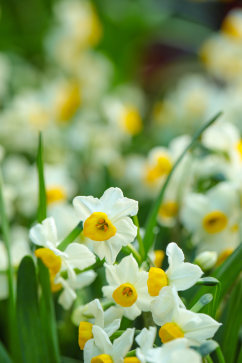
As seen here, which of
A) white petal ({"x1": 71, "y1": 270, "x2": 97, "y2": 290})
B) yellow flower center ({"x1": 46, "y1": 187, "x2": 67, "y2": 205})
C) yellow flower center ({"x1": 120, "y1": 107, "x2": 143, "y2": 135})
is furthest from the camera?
yellow flower center ({"x1": 120, "y1": 107, "x2": 143, "y2": 135})

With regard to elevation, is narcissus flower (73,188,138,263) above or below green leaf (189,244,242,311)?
above

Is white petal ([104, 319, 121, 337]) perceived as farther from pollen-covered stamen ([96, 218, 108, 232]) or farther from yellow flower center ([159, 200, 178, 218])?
yellow flower center ([159, 200, 178, 218])

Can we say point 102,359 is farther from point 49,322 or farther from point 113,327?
point 49,322

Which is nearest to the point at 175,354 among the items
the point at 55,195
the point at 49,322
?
the point at 49,322

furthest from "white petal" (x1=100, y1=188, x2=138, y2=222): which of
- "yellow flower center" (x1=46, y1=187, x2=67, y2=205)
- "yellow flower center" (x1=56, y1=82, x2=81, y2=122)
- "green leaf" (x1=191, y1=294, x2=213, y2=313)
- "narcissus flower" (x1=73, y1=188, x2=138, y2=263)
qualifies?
"yellow flower center" (x1=56, y1=82, x2=81, y2=122)

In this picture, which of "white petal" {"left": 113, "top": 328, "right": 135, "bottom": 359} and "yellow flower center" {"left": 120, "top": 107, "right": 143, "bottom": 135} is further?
"yellow flower center" {"left": 120, "top": 107, "right": 143, "bottom": 135}

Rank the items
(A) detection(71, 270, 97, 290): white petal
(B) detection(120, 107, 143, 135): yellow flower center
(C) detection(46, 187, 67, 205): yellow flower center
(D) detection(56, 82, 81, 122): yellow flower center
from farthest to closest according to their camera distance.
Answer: (D) detection(56, 82, 81, 122): yellow flower center, (B) detection(120, 107, 143, 135): yellow flower center, (C) detection(46, 187, 67, 205): yellow flower center, (A) detection(71, 270, 97, 290): white petal
